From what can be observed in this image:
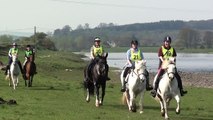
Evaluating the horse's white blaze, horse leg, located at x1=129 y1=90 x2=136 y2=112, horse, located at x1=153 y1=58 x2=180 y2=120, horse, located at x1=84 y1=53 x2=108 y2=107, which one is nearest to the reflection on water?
the horse's white blaze

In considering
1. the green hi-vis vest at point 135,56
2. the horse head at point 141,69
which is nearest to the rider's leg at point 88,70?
the green hi-vis vest at point 135,56

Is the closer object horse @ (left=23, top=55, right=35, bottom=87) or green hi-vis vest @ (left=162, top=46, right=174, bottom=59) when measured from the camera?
green hi-vis vest @ (left=162, top=46, right=174, bottom=59)

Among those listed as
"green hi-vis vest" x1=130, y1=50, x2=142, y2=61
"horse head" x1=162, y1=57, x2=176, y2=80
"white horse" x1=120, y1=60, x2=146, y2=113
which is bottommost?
"white horse" x1=120, y1=60, x2=146, y2=113

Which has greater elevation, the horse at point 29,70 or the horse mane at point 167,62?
the horse mane at point 167,62

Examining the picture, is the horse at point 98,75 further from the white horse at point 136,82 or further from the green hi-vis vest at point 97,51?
the white horse at point 136,82

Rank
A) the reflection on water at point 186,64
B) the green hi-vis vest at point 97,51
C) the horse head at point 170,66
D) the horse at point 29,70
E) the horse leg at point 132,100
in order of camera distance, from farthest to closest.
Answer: the reflection on water at point 186,64 < the horse at point 29,70 < the green hi-vis vest at point 97,51 < the horse leg at point 132,100 < the horse head at point 170,66

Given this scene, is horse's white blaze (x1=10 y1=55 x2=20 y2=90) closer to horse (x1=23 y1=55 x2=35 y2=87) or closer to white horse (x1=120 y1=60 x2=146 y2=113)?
horse (x1=23 y1=55 x2=35 y2=87)

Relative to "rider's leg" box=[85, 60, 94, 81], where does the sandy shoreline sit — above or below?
below

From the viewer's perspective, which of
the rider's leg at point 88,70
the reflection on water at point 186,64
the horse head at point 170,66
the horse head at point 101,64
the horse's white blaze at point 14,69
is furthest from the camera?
the reflection on water at point 186,64

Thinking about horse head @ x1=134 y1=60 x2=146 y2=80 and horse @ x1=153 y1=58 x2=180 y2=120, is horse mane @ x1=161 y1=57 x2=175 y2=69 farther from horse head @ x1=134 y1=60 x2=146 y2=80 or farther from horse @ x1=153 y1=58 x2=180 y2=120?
horse head @ x1=134 y1=60 x2=146 y2=80

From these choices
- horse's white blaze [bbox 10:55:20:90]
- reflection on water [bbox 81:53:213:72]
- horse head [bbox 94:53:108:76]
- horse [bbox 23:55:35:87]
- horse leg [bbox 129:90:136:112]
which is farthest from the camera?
reflection on water [bbox 81:53:213:72]

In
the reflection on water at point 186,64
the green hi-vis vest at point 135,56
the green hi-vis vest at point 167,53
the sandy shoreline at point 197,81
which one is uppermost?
the green hi-vis vest at point 167,53

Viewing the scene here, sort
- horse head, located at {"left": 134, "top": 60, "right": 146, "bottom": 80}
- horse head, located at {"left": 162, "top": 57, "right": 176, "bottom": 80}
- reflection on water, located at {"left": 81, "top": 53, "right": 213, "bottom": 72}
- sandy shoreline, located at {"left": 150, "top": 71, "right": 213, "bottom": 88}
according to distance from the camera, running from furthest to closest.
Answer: reflection on water, located at {"left": 81, "top": 53, "right": 213, "bottom": 72}
sandy shoreline, located at {"left": 150, "top": 71, "right": 213, "bottom": 88}
horse head, located at {"left": 134, "top": 60, "right": 146, "bottom": 80}
horse head, located at {"left": 162, "top": 57, "right": 176, "bottom": 80}

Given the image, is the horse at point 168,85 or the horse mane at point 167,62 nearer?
the horse at point 168,85
